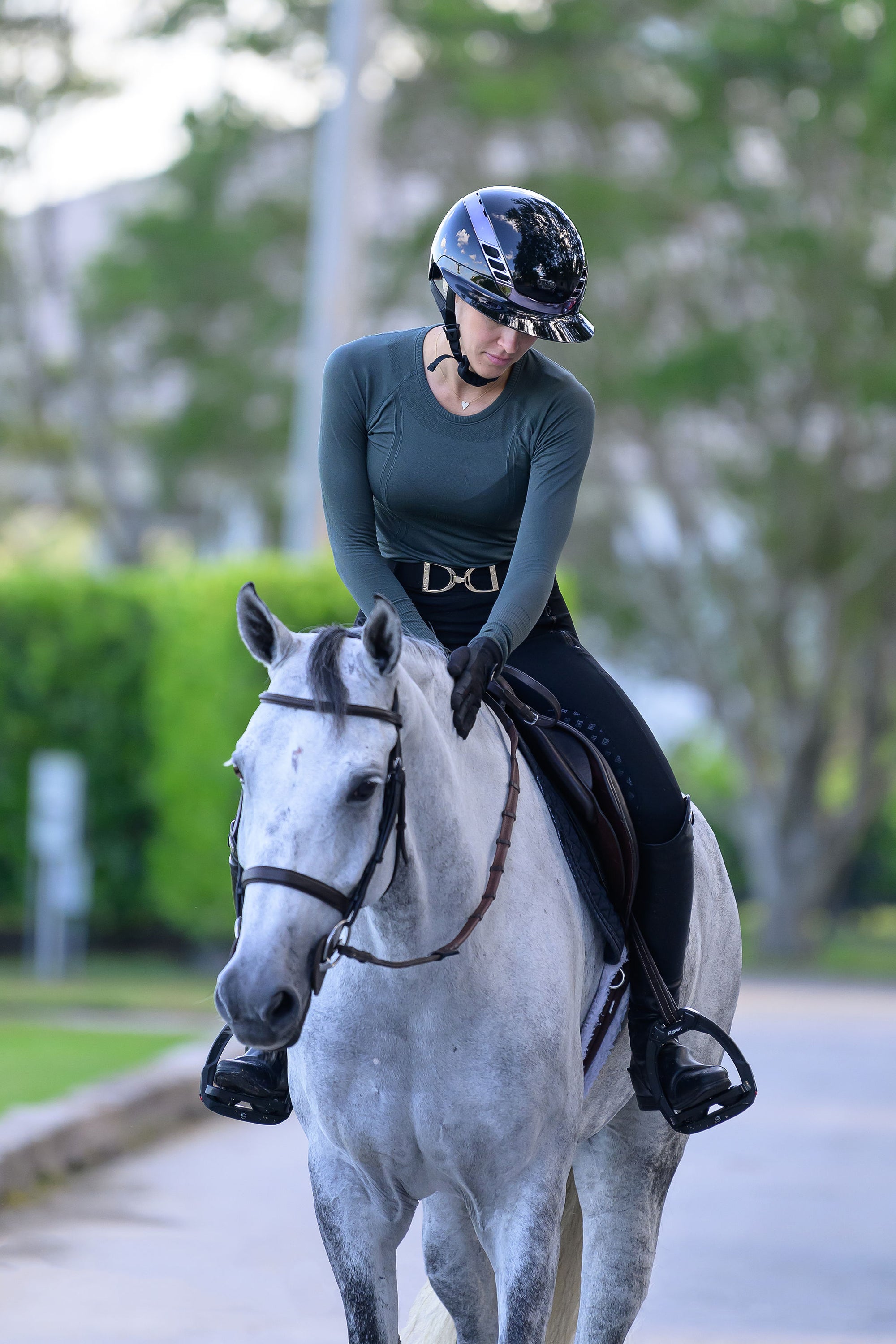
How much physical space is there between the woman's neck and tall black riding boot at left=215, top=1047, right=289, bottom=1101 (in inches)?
60.4

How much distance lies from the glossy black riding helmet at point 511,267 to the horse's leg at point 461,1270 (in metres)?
1.99

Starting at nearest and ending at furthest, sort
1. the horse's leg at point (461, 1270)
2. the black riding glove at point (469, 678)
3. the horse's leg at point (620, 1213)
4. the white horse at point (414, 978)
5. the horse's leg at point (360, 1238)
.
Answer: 1. the white horse at point (414, 978)
2. the black riding glove at point (469, 678)
3. the horse's leg at point (360, 1238)
4. the horse's leg at point (461, 1270)
5. the horse's leg at point (620, 1213)

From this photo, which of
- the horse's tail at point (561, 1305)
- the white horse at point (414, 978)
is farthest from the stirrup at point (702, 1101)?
the horse's tail at point (561, 1305)

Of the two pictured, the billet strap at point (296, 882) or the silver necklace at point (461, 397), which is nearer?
the billet strap at point (296, 882)

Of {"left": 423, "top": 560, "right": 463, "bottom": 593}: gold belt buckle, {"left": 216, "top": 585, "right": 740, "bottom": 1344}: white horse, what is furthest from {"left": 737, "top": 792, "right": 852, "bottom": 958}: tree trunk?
{"left": 423, "top": 560, "right": 463, "bottom": 593}: gold belt buckle

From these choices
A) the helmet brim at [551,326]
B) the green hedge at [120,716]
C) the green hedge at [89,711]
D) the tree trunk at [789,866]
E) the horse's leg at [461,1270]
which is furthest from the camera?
the tree trunk at [789,866]

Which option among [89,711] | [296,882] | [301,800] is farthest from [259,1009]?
[89,711]

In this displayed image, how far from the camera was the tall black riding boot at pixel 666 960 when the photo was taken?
4391mm

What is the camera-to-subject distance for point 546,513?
4070 mm

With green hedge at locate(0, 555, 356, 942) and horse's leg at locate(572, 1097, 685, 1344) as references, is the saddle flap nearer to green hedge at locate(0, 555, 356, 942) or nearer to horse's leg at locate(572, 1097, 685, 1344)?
horse's leg at locate(572, 1097, 685, 1344)

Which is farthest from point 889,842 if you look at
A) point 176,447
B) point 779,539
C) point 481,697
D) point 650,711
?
point 481,697

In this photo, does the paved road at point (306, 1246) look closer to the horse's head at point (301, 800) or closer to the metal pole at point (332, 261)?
the horse's head at point (301, 800)

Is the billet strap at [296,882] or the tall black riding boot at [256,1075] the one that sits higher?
the billet strap at [296,882]

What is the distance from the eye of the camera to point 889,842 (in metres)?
28.6
